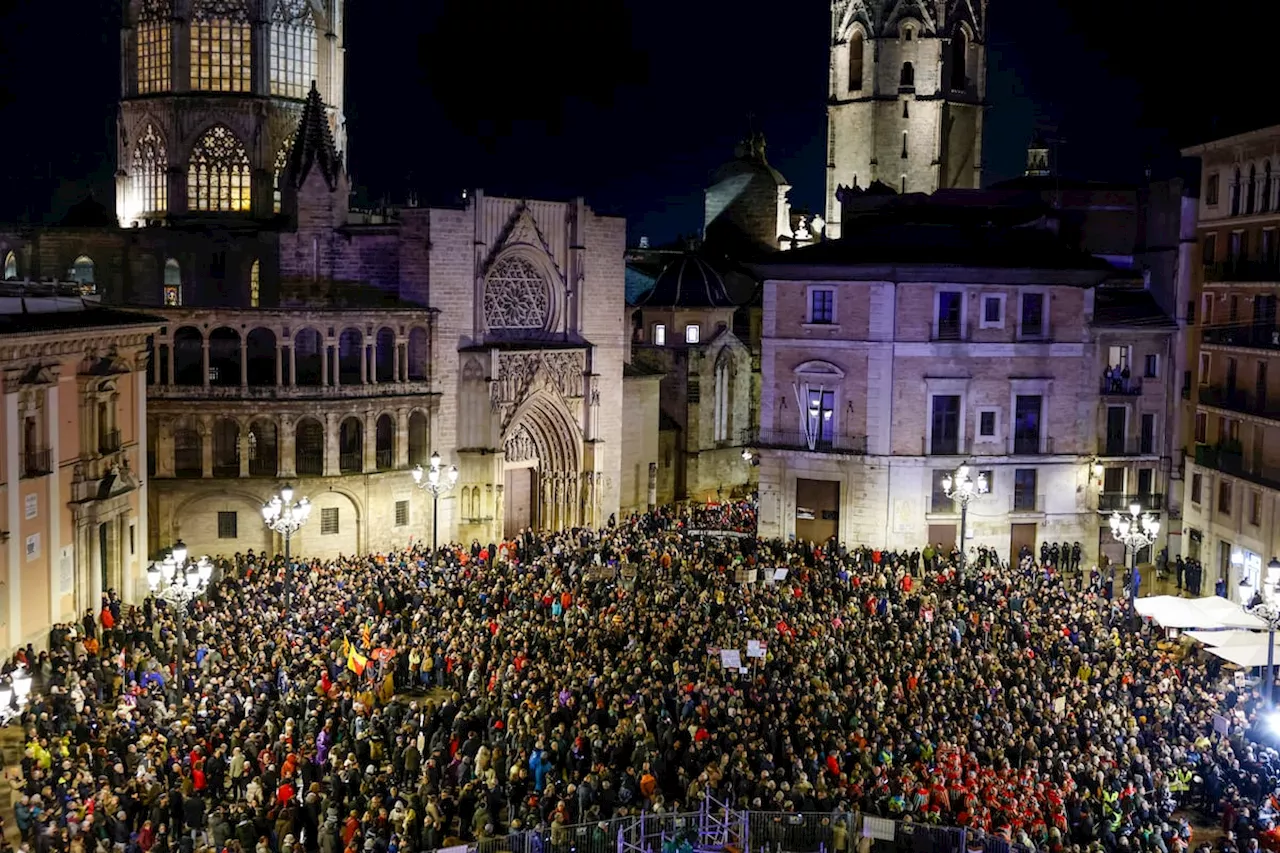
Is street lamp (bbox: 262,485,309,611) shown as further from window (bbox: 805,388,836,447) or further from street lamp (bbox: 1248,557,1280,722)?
street lamp (bbox: 1248,557,1280,722)

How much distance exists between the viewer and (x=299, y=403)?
46.7 metres

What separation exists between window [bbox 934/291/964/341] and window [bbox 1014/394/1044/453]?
2.90 m

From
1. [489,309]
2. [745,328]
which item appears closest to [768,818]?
[489,309]

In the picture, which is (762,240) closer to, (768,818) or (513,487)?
(513,487)

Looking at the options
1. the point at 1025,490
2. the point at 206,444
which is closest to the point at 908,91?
the point at 1025,490

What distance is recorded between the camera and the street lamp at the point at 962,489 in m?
41.0

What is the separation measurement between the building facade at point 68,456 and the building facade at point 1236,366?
28072mm

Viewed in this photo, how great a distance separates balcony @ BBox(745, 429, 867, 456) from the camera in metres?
46.8

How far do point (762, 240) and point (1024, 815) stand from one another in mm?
55510

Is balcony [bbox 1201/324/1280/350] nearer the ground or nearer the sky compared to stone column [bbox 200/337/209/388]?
nearer the sky

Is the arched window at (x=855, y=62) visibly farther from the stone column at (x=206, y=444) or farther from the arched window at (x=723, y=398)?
the stone column at (x=206, y=444)

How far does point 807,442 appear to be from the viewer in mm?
47375

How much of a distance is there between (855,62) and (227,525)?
152 ft

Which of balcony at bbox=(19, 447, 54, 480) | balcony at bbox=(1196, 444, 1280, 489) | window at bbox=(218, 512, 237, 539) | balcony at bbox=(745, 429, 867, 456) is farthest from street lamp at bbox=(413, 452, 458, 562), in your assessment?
balcony at bbox=(1196, 444, 1280, 489)
